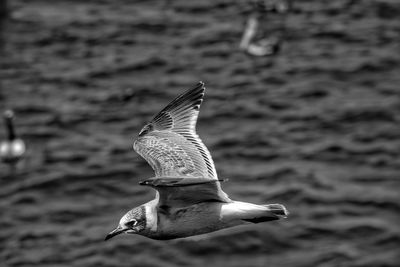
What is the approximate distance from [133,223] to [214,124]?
1259cm

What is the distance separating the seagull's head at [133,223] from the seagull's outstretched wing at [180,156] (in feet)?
0.97

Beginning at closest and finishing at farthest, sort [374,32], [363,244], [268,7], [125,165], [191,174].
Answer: [191,174] < [363,244] < [125,165] < [374,32] < [268,7]

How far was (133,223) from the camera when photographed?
982 cm

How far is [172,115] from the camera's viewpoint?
38.1 feet

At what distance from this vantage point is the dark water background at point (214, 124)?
18906 mm

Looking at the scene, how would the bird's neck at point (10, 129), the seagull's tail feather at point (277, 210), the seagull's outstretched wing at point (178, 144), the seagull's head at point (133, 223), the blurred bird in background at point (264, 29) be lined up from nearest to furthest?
the seagull's tail feather at point (277, 210)
the seagull's head at point (133, 223)
the seagull's outstretched wing at point (178, 144)
the bird's neck at point (10, 129)
the blurred bird in background at point (264, 29)

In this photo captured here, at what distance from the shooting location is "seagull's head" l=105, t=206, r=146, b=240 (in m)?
9.75

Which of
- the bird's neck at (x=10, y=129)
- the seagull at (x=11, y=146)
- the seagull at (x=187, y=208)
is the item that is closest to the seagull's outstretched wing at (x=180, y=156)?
the seagull at (x=187, y=208)

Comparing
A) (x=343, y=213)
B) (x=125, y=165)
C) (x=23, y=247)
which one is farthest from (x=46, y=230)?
(x=343, y=213)

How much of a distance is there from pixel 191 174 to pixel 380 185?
34.6 ft

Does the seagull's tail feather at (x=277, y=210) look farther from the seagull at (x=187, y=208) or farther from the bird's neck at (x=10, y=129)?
the bird's neck at (x=10, y=129)

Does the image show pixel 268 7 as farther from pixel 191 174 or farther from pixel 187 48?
pixel 191 174

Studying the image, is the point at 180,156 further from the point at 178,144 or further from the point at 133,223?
the point at 133,223

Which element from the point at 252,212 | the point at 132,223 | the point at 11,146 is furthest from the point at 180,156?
the point at 11,146
